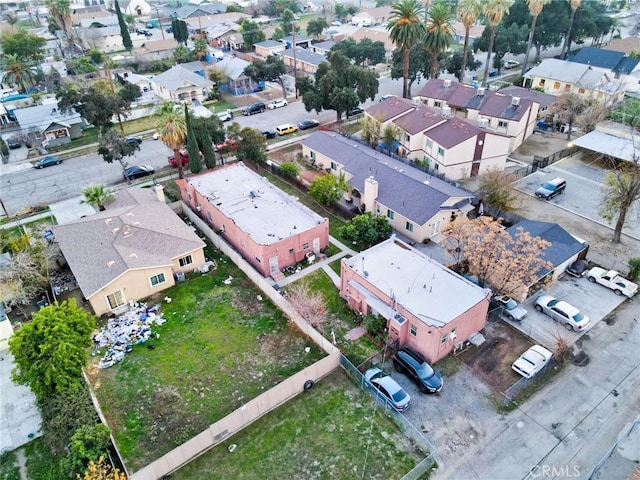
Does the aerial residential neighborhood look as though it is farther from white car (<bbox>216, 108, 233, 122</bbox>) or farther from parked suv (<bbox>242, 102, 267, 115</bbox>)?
parked suv (<bbox>242, 102, 267, 115</bbox>)

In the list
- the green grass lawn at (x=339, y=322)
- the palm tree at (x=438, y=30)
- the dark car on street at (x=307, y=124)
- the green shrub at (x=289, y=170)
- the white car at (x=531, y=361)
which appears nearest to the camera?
the white car at (x=531, y=361)

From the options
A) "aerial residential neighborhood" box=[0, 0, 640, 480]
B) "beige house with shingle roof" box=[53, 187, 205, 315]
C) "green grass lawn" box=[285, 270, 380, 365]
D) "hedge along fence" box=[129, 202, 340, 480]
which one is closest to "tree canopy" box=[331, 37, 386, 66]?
"aerial residential neighborhood" box=[0, 0, 640, 480]

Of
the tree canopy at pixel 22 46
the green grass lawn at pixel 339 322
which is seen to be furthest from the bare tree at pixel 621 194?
the tree canopy at pixel 22 46

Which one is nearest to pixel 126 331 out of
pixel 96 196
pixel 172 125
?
pixel 96 196

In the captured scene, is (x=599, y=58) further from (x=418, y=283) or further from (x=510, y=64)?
(x=418, y=283)

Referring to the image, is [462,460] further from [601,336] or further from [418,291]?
[601,336]

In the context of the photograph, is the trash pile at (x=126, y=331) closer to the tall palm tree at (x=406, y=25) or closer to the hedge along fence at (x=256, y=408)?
the hedge along fence at (x=256, y=408)
